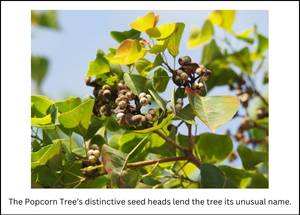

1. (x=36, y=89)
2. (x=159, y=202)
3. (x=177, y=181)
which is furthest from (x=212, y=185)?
(x=36, y=89)

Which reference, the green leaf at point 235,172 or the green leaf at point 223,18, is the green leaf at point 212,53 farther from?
the green leaf at point 235,172

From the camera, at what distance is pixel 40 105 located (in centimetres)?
104

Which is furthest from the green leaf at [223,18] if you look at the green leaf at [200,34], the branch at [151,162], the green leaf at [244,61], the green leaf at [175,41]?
the branch at [151,162]

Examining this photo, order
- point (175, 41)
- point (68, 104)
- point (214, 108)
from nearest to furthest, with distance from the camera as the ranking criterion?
point (214, 108), point (175, 41), point (68, 104)

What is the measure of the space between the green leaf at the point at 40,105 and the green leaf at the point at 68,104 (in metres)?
0.03

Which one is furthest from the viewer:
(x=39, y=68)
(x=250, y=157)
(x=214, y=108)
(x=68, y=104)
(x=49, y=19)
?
(x=49, y=19)

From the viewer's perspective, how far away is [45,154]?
88cm

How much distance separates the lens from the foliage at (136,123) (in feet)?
2.82

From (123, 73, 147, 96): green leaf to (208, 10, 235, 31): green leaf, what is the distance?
0.99 meters

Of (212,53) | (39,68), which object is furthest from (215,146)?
(39,68)

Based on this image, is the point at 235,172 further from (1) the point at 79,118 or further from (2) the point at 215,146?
(1) the point at 79,118

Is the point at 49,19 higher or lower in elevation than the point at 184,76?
higher

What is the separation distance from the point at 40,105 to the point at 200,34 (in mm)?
1000

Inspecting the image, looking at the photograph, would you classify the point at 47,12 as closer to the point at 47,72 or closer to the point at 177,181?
the point at 47,72
